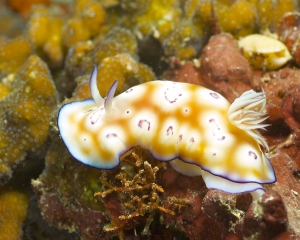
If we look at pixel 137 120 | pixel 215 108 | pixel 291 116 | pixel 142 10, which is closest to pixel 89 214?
pixel 137 120

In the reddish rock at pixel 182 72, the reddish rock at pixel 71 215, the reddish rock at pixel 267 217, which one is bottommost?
the reddish rock at pixel 71 215

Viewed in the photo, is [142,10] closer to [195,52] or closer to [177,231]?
[195,52]

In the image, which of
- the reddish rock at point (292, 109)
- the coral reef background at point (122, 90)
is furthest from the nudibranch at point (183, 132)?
the reddish rock at point (292, 109)

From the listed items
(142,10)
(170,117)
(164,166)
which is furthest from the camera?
(142,10)

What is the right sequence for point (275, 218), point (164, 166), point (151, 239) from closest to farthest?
point (275, 218), point (164, 166), point (151, 239)

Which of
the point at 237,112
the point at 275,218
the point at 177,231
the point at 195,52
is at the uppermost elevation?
the point at 237,112

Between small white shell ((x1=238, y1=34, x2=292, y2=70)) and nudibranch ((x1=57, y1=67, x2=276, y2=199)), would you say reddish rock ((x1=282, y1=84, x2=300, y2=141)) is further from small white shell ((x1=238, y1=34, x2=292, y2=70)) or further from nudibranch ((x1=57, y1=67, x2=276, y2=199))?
small white shell ((x1=238, y1=34, x2=292, y2=70))

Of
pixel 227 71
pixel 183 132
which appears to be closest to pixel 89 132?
pixel 183 132

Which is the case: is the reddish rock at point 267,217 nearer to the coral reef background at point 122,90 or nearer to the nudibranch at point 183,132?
the coral reef background at point 122,90
